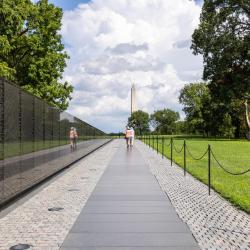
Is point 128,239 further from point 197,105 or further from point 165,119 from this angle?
point 165,119

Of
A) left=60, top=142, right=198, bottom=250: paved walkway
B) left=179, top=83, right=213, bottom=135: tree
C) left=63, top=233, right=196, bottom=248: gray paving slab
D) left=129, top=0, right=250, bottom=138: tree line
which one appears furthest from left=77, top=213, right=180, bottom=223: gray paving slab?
left=179, top=83, right=213, bottom=135: tree

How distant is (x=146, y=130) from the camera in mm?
134000

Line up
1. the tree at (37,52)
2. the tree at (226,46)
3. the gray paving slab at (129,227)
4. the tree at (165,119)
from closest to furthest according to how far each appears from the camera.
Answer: the gray paving slab at (129,227), the tree at (37,52), the tree at (226,46), the tree at (165,119)

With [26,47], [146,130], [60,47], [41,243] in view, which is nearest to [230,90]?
[60,47]

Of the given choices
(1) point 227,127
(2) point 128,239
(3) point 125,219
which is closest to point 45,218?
(3) point 125,219

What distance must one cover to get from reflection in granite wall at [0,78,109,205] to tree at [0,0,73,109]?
22.9 m

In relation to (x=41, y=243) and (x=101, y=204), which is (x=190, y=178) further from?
(x=41, y=243)

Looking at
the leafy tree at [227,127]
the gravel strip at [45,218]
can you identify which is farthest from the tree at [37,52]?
the leafy tree at [227,127]

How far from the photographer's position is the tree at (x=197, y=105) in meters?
89.1

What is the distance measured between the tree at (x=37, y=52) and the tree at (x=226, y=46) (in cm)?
1634

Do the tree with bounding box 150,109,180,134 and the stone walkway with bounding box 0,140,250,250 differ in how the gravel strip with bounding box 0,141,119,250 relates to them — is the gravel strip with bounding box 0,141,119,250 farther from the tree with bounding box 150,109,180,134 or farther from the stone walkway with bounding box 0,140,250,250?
the tree with bounding box 150,109,180,134

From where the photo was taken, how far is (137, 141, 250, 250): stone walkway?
22.8 feet

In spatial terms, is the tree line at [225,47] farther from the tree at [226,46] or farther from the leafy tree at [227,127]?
the leafy tree at [227,127]

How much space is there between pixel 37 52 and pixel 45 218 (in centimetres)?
3755
